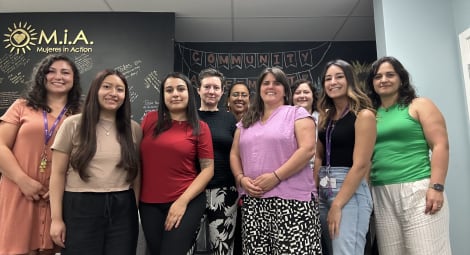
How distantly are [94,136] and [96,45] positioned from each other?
2.11 metres

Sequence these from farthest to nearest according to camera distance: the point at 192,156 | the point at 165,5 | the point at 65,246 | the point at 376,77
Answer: the point at 165,5, the point at 376,77, the point at 192,156, the point at 65,246

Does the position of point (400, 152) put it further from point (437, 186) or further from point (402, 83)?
point (402, 83)

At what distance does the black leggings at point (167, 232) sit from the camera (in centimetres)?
159

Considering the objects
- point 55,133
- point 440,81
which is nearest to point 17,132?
point 55,133

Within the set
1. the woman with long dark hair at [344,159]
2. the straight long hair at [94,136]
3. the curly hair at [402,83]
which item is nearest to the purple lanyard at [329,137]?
the woman with long dark hair at [344,159]

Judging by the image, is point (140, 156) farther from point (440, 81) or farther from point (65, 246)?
point (440, 81)

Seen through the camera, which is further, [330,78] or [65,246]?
[330,78]

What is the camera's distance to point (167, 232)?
1618mm

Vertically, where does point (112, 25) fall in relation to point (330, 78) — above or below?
above

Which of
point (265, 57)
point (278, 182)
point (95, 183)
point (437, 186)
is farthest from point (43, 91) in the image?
point (265, 57)

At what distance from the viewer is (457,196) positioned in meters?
2.78

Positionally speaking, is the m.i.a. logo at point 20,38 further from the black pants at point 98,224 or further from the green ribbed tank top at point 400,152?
the green ribbed tank top at point 400,152

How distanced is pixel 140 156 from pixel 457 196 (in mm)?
2572

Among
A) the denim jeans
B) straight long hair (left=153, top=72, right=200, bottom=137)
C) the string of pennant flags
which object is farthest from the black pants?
the string of pennant flags
